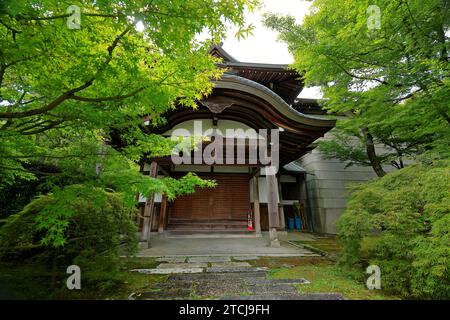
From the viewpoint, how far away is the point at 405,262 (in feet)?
9.04

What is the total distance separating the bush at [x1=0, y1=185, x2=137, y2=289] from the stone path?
2.48 feet

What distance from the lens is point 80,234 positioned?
3145 mm

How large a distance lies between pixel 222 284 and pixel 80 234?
90.6 inches

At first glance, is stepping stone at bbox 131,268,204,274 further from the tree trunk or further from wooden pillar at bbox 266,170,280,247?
the tree trunk

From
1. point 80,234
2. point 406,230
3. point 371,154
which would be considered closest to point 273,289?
point 406,230

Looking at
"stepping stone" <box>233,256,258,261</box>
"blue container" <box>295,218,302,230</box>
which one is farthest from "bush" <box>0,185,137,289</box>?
"blue container" <box>295,218,302,230</box>

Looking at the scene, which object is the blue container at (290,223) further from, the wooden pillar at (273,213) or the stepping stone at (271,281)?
the stepping stone at (271,281)

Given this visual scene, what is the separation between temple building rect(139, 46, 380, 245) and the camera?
612 cm

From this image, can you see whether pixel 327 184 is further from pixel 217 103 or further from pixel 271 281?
pixel 271 281

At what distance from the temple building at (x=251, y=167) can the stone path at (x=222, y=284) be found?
242cm

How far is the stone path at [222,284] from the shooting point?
269 cm

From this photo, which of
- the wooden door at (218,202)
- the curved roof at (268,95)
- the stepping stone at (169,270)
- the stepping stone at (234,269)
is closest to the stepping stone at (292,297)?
the stepping stone at (234,269)
